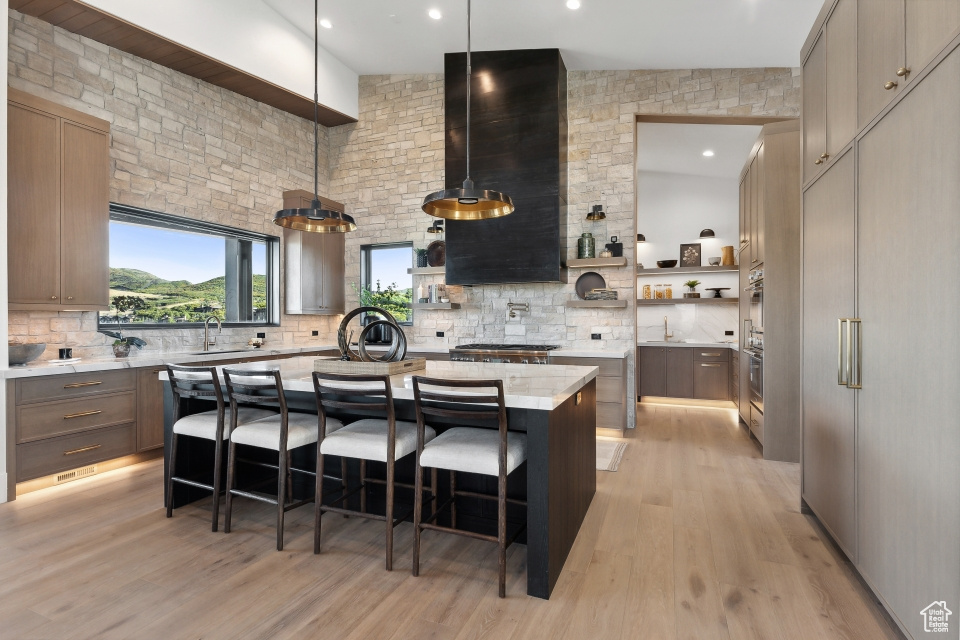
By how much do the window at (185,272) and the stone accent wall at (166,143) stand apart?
149 millimetres

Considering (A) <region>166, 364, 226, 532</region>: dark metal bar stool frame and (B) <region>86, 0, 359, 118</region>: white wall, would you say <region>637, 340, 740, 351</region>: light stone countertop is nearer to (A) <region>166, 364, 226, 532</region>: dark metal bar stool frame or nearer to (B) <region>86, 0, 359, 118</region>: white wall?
(B) <region>86, 0, 359, 118</region>: white wall

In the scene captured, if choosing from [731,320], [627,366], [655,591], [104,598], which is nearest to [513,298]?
[627,366]

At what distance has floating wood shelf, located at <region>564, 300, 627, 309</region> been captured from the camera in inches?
208

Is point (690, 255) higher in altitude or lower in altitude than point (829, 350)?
higher

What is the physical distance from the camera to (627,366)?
5.21 m

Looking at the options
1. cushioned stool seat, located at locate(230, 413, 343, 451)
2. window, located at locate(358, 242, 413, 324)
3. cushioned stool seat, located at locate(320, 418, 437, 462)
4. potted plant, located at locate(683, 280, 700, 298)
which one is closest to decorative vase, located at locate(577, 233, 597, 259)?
window, located at locate(358, 242, 413, 324)

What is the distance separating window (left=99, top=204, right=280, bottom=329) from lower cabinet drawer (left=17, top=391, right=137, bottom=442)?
0.88 meters

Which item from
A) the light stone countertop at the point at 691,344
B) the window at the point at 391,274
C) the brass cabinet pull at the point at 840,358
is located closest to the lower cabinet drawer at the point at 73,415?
the window at the point at 391,274

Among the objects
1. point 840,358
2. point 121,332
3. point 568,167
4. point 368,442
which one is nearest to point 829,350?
point 840,358

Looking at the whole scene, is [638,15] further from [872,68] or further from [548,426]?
[548,426]

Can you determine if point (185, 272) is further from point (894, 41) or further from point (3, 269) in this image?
point (894, 41)

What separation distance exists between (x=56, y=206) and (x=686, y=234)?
751cm

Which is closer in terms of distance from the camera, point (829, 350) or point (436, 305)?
point (829, 350)

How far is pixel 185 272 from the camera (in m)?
5.05
